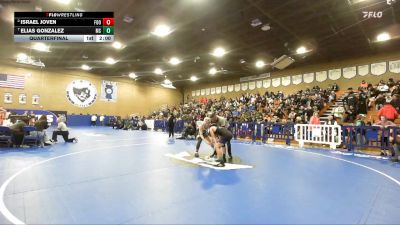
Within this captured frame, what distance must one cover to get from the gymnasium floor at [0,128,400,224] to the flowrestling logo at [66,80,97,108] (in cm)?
2507

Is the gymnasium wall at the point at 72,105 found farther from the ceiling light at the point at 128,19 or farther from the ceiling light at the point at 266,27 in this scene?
the ceiling light at the point at 266,27

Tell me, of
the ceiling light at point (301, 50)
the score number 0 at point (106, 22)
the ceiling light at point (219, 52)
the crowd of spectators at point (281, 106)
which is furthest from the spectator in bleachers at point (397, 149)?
the ceiling light at point (219, 52)

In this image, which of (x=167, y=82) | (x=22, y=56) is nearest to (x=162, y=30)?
(x=22, y=56)

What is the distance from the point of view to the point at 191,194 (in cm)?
398

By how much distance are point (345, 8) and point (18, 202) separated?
14145 mm

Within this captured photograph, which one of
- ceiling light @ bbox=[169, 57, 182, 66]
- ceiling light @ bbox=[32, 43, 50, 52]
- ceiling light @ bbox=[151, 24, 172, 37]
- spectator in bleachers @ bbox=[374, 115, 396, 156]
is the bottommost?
spectator in bleachers @ bbox=[374, 115, 396, 156]

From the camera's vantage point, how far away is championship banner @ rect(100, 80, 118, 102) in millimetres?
31125

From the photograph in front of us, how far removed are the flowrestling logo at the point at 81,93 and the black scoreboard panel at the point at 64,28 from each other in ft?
67.6

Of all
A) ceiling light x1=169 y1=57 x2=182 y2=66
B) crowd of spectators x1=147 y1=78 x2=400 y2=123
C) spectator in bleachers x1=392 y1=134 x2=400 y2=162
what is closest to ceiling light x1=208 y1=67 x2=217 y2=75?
crowd of spectators x1=147 y1=78 x2=400 y2=123

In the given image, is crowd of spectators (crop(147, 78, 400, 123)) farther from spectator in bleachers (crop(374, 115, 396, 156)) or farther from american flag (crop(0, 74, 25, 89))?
american flag (crop(0, 74, 25, 89))

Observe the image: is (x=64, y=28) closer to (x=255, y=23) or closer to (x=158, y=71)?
(x=255, y=23)

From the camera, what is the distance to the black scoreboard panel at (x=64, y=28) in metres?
9.05

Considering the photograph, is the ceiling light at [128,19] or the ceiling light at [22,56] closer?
the ceiling light at [128,19]

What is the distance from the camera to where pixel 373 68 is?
64.3 feet
